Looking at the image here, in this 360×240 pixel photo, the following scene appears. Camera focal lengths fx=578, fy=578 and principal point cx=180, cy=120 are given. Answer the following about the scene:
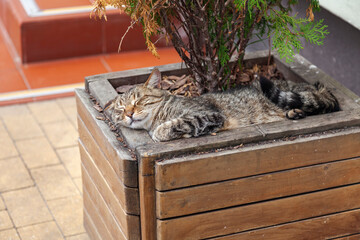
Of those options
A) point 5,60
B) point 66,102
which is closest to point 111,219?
point 66,102

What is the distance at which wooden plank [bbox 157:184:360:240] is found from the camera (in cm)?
213

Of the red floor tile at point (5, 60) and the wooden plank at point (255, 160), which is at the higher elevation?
the wooden plank at point (255, 160)

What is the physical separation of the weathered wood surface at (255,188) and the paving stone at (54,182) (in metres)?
1.35

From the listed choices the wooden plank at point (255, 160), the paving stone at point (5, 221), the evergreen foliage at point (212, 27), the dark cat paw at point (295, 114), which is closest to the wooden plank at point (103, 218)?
the wooden plank at point (255, 160)

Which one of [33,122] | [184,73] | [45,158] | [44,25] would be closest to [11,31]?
[44,25]

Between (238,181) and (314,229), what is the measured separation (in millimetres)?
441

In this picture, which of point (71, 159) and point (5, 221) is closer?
point (5, 221)

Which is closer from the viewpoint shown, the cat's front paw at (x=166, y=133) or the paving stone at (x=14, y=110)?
the cat's front paw at (x=166, y=133)

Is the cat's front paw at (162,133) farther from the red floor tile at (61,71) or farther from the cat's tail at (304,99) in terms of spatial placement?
the red floor tile at (61,71)

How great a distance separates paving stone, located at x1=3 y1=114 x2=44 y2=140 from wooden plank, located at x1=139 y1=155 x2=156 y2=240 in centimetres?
193

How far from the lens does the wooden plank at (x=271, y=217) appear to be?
2.13 m

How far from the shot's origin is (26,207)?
10.3ft

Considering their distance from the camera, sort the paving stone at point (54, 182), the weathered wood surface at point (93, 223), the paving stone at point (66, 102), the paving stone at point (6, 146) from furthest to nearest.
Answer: the paving stone at point (66, 102), the paving stone at point (6, 146), the paving stone at point (54, 182), the weathered wood surface at point (93, 223)

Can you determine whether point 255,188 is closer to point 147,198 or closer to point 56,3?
point 147,198
